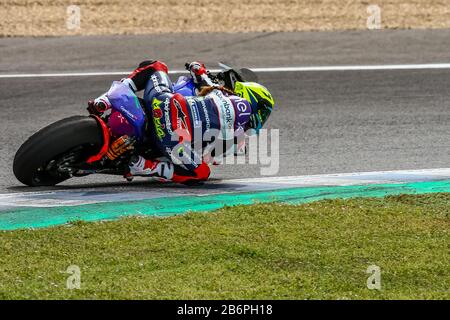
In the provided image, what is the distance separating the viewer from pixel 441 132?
12.3 meters

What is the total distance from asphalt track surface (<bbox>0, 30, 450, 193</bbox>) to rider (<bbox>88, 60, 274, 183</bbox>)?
371 millimetres

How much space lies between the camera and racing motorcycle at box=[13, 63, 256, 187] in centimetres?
962

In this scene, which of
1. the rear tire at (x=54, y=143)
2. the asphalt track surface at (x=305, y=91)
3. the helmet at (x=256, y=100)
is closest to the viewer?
the rear tire at (x=54, y=143)

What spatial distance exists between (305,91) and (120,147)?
4.66m

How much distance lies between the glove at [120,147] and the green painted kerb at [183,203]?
1.63 ft

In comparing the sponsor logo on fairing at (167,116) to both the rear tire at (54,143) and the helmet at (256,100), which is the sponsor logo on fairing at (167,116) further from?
the helmet at (256,100)

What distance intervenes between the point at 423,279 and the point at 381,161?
3.92m

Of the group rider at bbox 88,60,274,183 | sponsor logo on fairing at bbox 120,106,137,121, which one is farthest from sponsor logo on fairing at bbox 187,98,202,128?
sponsor logo on fairing at bbox 120,106,137,121

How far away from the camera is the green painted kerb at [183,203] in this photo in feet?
29.8

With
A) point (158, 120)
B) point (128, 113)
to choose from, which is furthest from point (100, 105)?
point (158, 120)

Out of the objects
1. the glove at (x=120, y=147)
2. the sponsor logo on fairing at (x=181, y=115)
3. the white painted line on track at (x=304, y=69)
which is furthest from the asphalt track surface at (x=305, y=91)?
the sponsor logo on fairing at (x=181, y=115)

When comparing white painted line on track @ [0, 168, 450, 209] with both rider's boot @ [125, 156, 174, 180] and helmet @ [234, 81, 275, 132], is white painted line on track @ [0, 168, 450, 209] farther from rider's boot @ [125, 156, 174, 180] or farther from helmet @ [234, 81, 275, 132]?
helmet @ [234, 81, 275, 132]

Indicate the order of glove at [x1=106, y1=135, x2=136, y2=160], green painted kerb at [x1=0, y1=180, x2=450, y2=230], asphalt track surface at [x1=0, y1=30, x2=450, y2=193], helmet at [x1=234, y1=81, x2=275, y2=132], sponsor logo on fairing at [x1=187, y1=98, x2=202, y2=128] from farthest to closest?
asphalt track surface at [x1=0, y1=30, x2=450, y2=193], helmet at [x1=234, y1=81, x2=275, y2=132], sponsor logo on fairing at [x1=187, y1=98, x2=202, y2=128], glove at [x1=106, y1=135, x2=136, y2=160], green painted kerb at [x1=0, y1=180, x2=450, y2=230]
